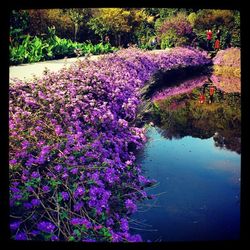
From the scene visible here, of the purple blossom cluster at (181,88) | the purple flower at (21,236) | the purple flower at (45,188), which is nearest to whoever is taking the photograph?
the purple flower at (21,236)

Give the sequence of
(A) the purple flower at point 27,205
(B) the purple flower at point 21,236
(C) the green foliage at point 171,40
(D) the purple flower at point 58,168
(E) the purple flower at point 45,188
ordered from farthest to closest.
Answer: (C) the green foliage at point 171,40 → (D) the purple flower at point 58,168 → (E) the purple flower at point 45,188 → (A) the purple flower at point 27,205 → (B) the purple flower at point 21,236

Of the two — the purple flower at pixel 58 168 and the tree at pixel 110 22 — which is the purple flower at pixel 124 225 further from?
the tree at pixel 110 22

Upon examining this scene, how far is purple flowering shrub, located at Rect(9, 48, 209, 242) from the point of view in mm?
2520

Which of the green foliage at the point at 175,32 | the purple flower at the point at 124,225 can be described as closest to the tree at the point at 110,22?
the green foliage at the point at 175,32

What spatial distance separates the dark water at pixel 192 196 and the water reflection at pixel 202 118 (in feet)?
0.24

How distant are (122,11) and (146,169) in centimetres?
119

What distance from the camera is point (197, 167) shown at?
113 inches

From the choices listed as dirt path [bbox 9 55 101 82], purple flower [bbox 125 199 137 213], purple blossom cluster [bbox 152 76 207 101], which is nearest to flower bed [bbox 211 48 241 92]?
purple blossom cluster [bbox 152 76 207 101]

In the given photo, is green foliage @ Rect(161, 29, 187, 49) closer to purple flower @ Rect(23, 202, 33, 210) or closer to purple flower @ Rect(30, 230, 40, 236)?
purple flower @ Rect(23, 202, 33, 210)

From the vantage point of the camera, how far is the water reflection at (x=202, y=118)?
272 centimetres

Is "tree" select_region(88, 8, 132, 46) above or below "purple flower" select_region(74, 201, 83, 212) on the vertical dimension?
above

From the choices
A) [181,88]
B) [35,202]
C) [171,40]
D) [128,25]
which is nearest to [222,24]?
[171,40]
